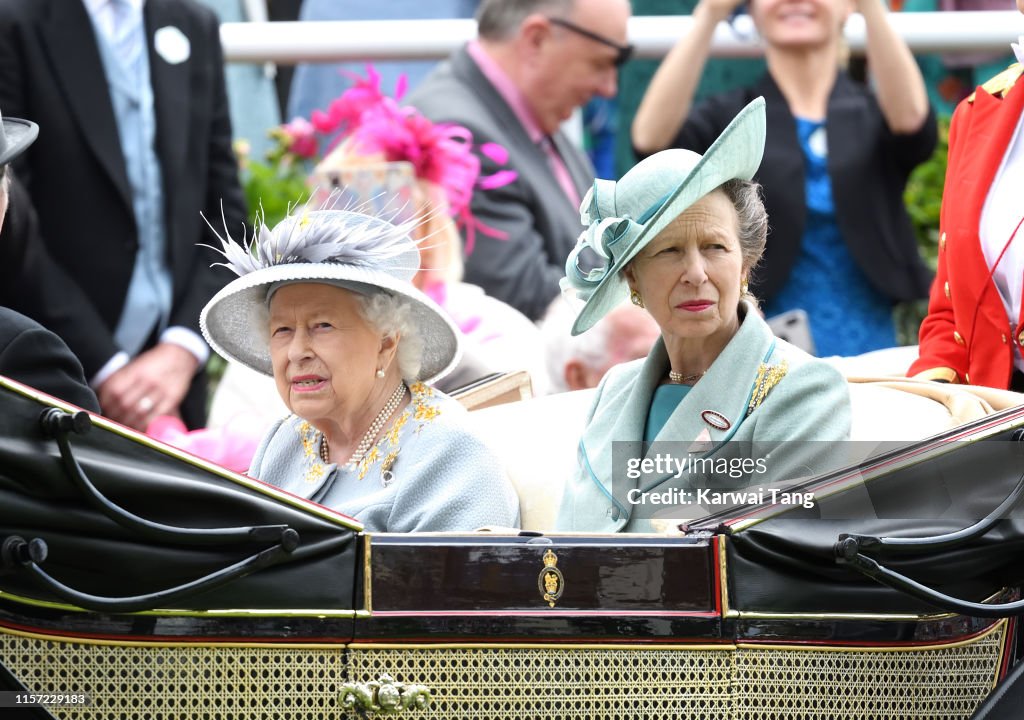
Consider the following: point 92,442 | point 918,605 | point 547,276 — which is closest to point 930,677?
point 918,605

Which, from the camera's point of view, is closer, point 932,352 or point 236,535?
point 236,535

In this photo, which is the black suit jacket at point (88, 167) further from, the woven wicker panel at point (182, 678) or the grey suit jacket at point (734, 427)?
the woven wicker panel at point (182, 678)

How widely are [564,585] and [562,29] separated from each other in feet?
10.1

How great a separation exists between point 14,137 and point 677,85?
2226mm

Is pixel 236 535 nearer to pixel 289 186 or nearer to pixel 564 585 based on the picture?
pixel 564 585

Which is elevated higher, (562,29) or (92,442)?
(562,29)

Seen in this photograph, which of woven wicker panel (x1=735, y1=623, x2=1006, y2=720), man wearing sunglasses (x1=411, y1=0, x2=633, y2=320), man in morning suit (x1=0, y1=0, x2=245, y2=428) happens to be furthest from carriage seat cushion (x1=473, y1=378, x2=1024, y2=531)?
man wearing sunglasses (x1=411, y1=0, x2=633, y2=320)

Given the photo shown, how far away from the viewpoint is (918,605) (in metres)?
2.79

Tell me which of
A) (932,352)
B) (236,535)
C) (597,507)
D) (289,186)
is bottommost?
(236,535)

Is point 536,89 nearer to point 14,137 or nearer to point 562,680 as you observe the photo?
point 14,137

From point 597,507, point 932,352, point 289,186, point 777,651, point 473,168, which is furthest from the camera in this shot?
point 289,186

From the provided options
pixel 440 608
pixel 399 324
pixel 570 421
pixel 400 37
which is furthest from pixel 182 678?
pixel 400 37

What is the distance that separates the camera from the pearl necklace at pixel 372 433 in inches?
129

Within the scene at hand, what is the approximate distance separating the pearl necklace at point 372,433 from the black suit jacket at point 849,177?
1900 mm
